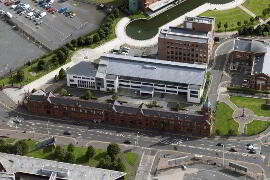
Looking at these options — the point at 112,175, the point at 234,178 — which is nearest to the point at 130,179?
the point at 112,175

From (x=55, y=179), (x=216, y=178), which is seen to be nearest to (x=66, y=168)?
(x=55, y=179)

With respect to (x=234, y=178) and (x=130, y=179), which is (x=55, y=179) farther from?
(x=234, y=178)

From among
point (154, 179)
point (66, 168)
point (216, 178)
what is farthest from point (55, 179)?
point (216, 178)

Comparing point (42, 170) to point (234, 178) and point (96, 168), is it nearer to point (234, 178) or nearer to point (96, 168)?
point (96, 168)

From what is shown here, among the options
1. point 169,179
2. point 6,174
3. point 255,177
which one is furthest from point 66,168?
point 255,177

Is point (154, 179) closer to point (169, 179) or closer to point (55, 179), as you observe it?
point (169, 179)

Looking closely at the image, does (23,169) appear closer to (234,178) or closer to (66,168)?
(66,168)
